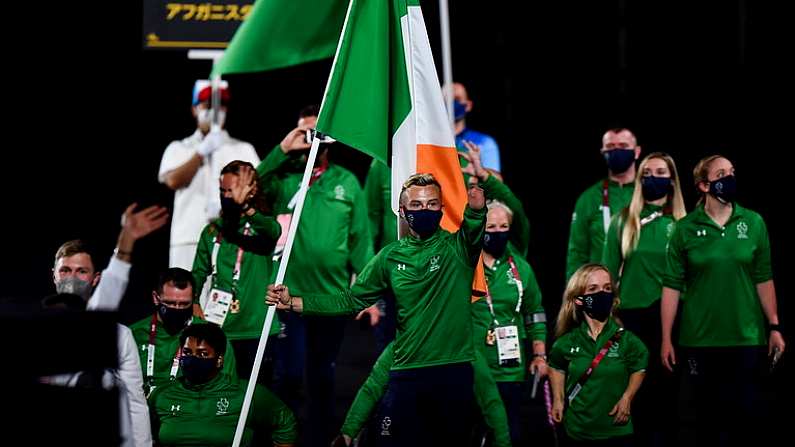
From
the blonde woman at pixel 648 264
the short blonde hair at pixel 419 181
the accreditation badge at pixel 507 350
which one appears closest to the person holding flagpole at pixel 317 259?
the accreditation badge at pixel 507 350

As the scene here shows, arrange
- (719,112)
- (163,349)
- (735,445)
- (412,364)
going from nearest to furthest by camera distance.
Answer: (412,364), (163,349), (735,445), (719,112)

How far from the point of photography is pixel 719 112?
12.9m

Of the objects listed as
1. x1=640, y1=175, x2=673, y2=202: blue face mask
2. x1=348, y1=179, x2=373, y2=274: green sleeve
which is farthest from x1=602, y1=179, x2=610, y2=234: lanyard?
x1=348, y1=179, x2=373, y2=274: green sleeve

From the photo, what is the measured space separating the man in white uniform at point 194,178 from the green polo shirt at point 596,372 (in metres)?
2.50

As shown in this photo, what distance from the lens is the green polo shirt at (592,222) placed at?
9781 millimetres

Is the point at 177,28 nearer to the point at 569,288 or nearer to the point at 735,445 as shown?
the point at 569,288

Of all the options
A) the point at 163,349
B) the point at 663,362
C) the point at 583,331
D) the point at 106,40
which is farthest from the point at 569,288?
the point at 106,40

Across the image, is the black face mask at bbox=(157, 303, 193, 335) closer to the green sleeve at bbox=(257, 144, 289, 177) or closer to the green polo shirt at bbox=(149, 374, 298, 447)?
the green polo shirt at bbox=(149, 374, 298, 447)

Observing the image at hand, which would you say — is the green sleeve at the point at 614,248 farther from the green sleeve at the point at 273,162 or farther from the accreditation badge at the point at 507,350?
the green sleeve at the point at 273,162

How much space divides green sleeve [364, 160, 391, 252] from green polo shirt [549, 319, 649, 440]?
6.78 feet

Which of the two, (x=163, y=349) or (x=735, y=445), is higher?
(x=163, y=349)

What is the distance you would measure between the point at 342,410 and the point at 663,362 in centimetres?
257

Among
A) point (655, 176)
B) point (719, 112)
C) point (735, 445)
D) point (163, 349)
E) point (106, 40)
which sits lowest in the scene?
point (735, 445)

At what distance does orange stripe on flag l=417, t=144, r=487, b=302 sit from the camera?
7895 millimetres
